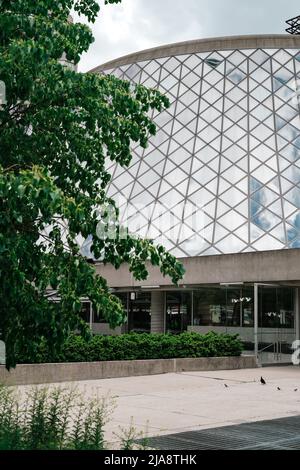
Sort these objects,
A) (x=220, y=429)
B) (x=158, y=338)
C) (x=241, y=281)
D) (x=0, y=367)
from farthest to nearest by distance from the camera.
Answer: (x=241, y=281), (x=158, y=338), (x=0, y=367), (x=220, y=429)

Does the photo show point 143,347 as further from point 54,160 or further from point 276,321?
point 54,160

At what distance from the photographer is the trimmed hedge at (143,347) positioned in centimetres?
1861

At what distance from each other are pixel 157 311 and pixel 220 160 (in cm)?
893

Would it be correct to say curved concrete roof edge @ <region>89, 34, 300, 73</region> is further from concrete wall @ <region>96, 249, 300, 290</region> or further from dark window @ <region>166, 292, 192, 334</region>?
concrete wall @ <region>96, 249, 300, 290</region>

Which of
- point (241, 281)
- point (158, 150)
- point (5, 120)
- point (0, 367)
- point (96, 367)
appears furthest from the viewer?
point (158, 150)

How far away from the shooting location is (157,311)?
32.9 m

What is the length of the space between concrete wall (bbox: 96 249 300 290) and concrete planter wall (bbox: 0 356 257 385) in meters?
3.41

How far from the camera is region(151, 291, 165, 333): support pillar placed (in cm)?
3281

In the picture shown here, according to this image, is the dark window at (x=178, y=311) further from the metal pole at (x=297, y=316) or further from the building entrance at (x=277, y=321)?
the metal pole at (x=297, y=316)

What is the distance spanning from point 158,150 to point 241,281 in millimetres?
14862

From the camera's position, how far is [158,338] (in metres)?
22.1

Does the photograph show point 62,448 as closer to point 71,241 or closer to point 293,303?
point 71,241

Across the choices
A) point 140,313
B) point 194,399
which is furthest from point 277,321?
point 194,399

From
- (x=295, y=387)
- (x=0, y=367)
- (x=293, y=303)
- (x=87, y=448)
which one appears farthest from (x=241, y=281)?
(x=87, y=448)
